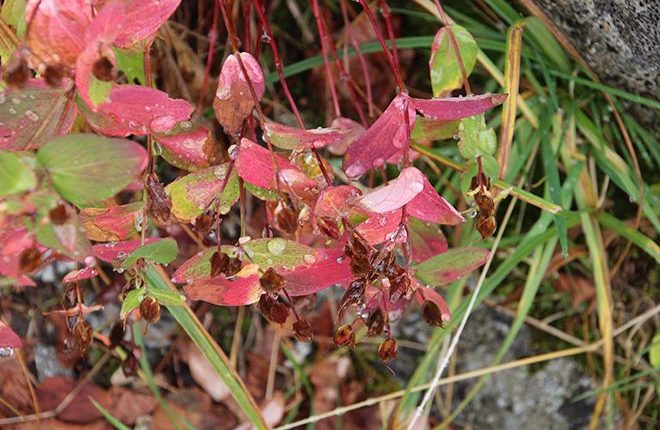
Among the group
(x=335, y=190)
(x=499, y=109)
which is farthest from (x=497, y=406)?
(x=335, y=190)

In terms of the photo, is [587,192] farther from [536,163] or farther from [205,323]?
[205,323]

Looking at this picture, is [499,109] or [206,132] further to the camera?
[499,109]

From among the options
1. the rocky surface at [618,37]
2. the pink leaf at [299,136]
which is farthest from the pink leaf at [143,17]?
the rocky surface at [618,37]

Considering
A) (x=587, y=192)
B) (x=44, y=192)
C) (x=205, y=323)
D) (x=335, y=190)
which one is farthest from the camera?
(x=205, y=323)

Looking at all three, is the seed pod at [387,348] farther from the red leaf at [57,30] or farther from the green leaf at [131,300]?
the red leaf at [57,30]

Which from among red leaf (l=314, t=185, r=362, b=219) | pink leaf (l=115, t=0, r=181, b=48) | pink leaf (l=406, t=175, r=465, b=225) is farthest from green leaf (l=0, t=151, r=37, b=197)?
pink leaf (l=406, t=175, r=465, b=225)

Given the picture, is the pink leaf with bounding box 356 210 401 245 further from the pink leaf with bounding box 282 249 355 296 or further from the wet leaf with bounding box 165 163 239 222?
the wet leaf with bounding box 165 163 239 222
